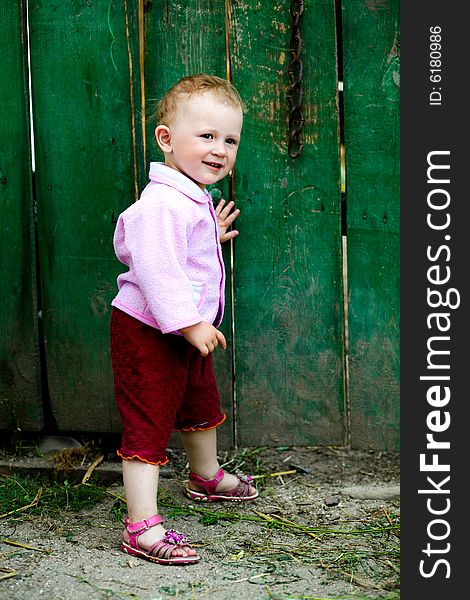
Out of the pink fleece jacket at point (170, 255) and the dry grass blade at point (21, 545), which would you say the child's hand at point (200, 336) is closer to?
the pink fleece jacket at point (170, 255)

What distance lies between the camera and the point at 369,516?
3234 millimetres

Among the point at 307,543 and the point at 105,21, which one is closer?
the point at 307,543

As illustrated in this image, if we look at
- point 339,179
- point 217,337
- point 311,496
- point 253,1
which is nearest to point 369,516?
point 311,496

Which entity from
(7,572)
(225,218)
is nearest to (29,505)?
(7,572)

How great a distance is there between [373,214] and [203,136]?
80cm

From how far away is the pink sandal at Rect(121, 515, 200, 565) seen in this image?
2836 millimetres

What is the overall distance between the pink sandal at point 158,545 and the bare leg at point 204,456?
41 centimetres

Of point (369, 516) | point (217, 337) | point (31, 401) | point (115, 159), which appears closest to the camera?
point (217, 337)

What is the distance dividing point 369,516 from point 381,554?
325 mm

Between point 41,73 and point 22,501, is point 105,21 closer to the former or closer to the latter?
point 41,73

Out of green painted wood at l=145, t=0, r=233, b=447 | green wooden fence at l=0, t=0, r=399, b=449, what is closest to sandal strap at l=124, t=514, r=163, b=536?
green wooden fence at l=0, t=0, r=399, b=449

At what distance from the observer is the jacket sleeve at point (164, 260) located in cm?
280

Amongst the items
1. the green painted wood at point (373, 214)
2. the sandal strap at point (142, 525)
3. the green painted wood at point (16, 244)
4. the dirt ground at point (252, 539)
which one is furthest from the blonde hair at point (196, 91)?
the dirt ground at point (252, 539)

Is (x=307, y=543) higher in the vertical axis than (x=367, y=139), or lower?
lower
